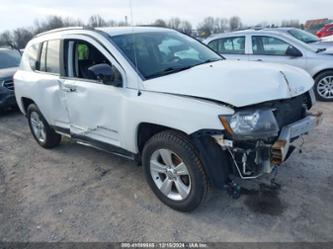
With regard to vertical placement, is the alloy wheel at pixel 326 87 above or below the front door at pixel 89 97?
below

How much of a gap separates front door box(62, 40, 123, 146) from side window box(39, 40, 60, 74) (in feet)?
0.80

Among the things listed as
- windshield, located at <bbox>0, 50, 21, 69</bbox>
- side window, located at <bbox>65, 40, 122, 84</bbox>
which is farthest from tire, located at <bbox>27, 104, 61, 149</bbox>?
windshield, located at <bbox>0, 50, 21, 69</bbox>

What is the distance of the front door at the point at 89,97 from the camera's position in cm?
339

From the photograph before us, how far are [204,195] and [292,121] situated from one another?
116 cm

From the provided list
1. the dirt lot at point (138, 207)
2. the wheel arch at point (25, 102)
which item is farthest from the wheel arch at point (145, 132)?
the wheel arch at point (25, 102)

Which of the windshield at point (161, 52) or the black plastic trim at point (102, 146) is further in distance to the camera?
the black plastic trim at point (102, 146)

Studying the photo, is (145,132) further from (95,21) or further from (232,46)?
(232,46)

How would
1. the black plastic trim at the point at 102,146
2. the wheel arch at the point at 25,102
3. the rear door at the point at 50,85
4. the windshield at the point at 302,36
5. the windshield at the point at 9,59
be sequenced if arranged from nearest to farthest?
the black plastic trim at the point at 102,146
the rear door at the point at 50,85
the wheel arch at the point at 25,102
the windshield at the point at 9,59
the windshield at the point at 302,36

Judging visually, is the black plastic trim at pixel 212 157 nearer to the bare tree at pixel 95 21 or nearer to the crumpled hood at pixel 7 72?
the bare tree at pixel 95 21

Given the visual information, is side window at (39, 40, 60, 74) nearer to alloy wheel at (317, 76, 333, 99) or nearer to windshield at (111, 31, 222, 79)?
windshield at (111, 31, 222, 79)

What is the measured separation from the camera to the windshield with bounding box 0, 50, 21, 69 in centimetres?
866

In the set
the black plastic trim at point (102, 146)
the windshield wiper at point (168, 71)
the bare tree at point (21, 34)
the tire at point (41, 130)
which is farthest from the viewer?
the bare tree at point (21, 34)

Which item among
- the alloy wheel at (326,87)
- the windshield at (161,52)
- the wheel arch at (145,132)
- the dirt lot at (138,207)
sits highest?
the windshield at (161,52)

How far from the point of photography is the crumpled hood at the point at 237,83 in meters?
2.57
